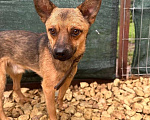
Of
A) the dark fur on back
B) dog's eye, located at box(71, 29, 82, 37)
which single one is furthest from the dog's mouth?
the dark fur on back

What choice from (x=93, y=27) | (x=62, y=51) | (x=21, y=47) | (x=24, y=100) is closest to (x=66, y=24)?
(x=62, y=51)

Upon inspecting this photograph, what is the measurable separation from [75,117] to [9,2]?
267 centimetres

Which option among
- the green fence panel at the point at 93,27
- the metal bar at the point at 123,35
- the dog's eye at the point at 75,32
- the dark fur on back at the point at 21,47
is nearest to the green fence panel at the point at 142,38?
the metal bar at the point at 123,35

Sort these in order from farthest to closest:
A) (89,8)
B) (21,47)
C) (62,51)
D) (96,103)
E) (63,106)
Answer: (96,103) < (63,106) < (21,47) < (89,8) < (62,51)

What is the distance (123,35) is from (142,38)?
0.47 metres

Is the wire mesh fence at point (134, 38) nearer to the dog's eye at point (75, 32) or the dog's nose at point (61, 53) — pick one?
the dog's eye at point (75, 32)

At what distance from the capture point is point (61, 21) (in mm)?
2223

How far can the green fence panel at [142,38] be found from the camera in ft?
12.2

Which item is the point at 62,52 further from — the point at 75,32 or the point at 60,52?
the point at 75,32

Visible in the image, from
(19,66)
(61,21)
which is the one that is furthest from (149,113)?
(19,66)

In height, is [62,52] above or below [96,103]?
above

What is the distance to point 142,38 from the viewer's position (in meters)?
3.90

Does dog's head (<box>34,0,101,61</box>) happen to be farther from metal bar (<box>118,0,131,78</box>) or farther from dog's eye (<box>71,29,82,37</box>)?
metal bar (<box>118,0,131,78</box>)

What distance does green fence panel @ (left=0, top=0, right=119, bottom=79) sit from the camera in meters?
3.49
